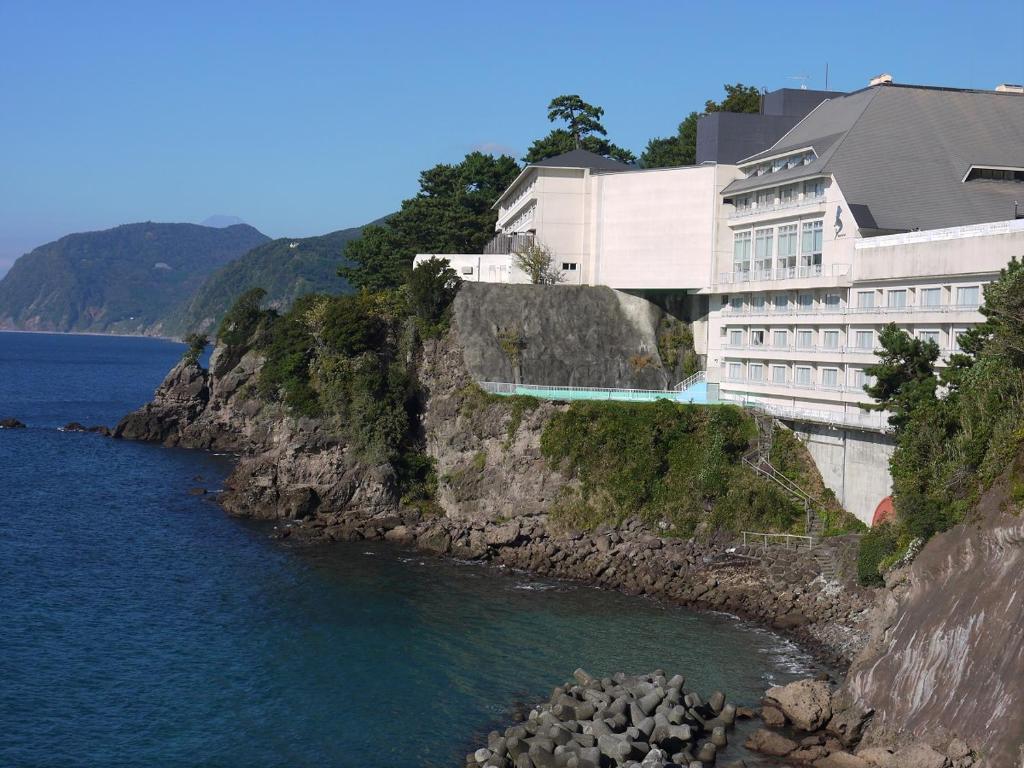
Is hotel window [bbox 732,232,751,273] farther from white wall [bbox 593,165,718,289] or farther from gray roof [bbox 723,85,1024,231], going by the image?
white wall [bbox 593,165,718,289]

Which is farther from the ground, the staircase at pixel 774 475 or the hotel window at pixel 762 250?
the hotel window at pixel 762 250

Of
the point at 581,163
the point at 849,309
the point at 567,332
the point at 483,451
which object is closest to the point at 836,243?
the point at 849,309

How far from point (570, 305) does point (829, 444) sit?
70.8 feet

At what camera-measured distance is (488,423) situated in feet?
186

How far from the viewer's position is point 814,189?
50188 mm

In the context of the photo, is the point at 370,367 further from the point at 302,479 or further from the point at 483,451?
the point at 483,451

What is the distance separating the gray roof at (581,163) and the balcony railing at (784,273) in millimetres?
12434

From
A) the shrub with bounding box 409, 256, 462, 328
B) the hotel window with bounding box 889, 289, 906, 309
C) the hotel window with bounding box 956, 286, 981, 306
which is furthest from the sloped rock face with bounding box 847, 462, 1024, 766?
the shrub with bounding box 409, 256, 462, 328

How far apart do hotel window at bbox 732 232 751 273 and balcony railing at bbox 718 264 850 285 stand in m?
0.28

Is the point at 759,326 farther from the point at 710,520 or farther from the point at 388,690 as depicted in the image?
the point at 388,690

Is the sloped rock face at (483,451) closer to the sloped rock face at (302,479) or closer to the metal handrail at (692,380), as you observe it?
the sloped rock face at (302,479)

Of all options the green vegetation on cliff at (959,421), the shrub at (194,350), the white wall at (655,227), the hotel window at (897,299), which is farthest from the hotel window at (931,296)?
the shrub at (194,350)

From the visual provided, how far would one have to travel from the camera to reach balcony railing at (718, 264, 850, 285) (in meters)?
47.0

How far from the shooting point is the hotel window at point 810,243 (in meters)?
49.1
